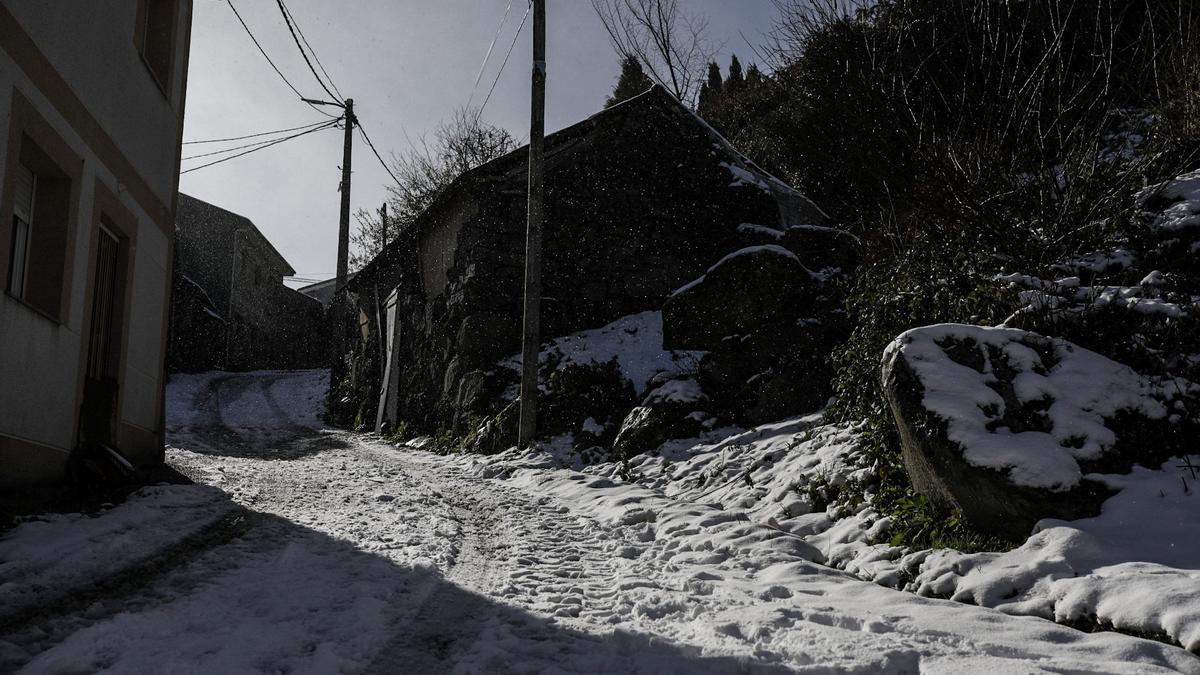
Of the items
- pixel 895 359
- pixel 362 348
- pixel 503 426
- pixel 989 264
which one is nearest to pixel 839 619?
pixel 895 359

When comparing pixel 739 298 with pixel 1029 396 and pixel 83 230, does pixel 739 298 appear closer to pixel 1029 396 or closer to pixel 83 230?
pixel 1029 396

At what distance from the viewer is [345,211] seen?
71.6ft

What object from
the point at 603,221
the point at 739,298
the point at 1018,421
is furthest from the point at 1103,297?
the point at 603,221

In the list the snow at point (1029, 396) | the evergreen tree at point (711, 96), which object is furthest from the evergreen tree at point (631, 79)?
the snow at point (1029, 396)

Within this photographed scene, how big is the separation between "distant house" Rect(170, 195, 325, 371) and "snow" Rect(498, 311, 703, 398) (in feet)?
64.0

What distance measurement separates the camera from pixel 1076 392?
14.2 feet

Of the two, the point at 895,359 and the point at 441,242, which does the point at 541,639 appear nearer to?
the point at 895,359

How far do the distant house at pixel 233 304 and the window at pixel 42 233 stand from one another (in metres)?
21.9

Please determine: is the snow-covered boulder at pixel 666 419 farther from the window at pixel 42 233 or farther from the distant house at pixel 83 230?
the window at pixel 42 233

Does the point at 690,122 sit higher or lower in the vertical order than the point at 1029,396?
higher

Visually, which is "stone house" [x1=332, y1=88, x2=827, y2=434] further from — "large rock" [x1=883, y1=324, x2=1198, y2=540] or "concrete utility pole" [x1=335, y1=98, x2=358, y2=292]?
"concrete utility pole" [x1=335, y1=98, x2=358, y2=292]

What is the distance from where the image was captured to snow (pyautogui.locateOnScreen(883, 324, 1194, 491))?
13.1 ft

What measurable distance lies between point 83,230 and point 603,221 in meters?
7.85

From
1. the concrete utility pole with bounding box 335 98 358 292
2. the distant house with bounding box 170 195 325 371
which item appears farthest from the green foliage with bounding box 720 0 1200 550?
the distant house with bounding box 170 195 325 371
